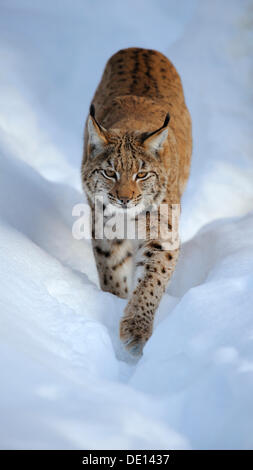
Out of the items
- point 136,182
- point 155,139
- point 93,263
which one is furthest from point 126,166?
point 93,263

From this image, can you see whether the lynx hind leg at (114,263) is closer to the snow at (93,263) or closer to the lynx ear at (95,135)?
the snow at (93,263)

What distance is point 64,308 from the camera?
3428 millimetres

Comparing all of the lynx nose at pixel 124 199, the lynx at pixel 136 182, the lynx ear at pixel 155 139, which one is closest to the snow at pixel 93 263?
the lynx at pixel 136 182

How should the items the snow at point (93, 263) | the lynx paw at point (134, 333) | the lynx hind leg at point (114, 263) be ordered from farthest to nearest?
1. the lynx hind leg at point (114, 263)
2. the lynx paw at point (134, 333)
3. the snow at point (93, 263)

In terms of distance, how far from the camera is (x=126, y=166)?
3.96m

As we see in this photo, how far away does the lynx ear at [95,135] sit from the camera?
12.9ft

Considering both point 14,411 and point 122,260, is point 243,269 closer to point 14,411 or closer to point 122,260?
point 122,260

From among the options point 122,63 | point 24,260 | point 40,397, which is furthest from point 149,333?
point 122,63

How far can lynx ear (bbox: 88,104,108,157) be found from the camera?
3.93m

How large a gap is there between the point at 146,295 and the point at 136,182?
0.64 m

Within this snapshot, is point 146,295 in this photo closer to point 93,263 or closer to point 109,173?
point 109,173

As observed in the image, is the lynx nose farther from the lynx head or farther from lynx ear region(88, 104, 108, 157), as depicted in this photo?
lynx ear region(88, 104, 108, 157)

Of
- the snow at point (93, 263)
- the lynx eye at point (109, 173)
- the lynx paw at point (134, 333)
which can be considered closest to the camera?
the snow at point (93, 263)

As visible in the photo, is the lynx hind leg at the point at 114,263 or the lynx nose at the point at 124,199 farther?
the lynx hind leg at the point at 114,263
